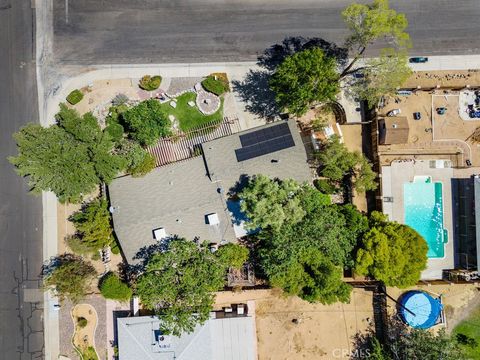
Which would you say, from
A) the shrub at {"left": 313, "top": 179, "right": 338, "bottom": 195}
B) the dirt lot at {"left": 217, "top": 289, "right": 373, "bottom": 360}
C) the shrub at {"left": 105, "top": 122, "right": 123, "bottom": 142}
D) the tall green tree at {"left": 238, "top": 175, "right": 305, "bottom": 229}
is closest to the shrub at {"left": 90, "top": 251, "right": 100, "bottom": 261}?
the shrub at {"left": 105, "top": 122, "right": 123, "bottom": 142}

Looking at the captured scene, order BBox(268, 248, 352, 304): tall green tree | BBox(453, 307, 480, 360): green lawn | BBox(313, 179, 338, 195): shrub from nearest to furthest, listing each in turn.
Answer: BBox(268, 248, 352, 304): tall green tree
BBox(313, 179, 338, 195): shrub
BBox(453, 307, 480, 360): green lawn

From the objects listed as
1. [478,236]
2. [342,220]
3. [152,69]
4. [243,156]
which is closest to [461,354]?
[478,236]

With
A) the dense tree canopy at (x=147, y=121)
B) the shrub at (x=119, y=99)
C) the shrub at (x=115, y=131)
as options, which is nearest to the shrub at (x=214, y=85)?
the dense tree canopy at (x=147, y=121)

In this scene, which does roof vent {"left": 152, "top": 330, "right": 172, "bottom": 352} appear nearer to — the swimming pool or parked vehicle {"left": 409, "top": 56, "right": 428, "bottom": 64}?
the swimming pool

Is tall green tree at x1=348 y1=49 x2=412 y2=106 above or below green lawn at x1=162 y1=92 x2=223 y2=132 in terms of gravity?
above

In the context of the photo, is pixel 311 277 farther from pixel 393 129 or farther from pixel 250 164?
pixel 393 129

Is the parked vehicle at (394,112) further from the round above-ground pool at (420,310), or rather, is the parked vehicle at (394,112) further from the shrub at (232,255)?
the shrub at (232,255)
